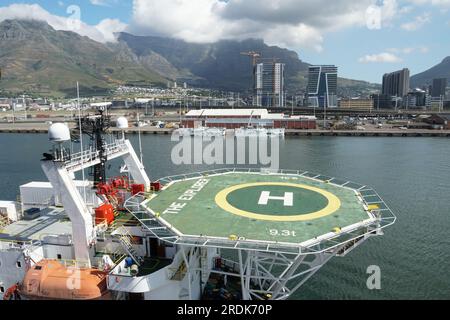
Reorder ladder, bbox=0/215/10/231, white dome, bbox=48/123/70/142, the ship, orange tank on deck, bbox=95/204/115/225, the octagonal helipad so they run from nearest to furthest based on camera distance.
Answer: the ship < the octagonal helipad < white dome, bbox=48/123/70/142 < orange tank on deck, bbox=95/204/115/225 < ladder, bbox=0/215/10/231

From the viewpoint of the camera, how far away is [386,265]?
26047 mm

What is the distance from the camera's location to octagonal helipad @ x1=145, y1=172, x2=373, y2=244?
16344 millimetres

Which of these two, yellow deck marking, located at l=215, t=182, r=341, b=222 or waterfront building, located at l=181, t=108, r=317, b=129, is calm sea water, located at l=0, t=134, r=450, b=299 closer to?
yellow deck marking, located at l=215, t=182, r=341, b=222

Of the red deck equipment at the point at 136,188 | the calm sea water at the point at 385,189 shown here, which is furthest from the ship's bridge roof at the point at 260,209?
the calm sea water at the point at 385,189

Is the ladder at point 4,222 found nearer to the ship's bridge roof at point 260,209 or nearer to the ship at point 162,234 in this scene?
the ship at point 162,234

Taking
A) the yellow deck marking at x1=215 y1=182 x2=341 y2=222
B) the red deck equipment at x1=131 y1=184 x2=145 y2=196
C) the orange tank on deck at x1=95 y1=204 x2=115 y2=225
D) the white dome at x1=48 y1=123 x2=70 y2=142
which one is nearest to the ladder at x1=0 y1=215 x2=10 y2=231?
the orange tank on deck at x1=95 y1=204 x2=115 y2=225

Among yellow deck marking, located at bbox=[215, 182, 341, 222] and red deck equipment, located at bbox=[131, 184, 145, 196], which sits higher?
red deck equipment, located at bbox=[131, 184, 145, 196]

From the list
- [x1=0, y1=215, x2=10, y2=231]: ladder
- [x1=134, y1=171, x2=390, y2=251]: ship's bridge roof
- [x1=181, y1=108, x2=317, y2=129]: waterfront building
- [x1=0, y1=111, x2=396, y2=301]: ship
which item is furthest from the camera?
[x1=181, y1=108, x2=317, y2=129]: waterfront building

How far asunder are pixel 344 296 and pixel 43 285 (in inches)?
718

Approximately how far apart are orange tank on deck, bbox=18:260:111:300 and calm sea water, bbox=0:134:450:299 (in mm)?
12858

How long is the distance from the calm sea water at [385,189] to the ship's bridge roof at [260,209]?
22.2ft

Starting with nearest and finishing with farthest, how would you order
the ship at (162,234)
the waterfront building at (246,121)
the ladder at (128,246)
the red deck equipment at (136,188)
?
1. the ship at (162,234)
2. the ladder at (128,246)
3. the red deck equipment at (136,188)
4. the waterfront building at (246,121)

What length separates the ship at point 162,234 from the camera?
1623 cm

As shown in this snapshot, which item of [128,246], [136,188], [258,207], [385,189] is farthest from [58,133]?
[385,189]
